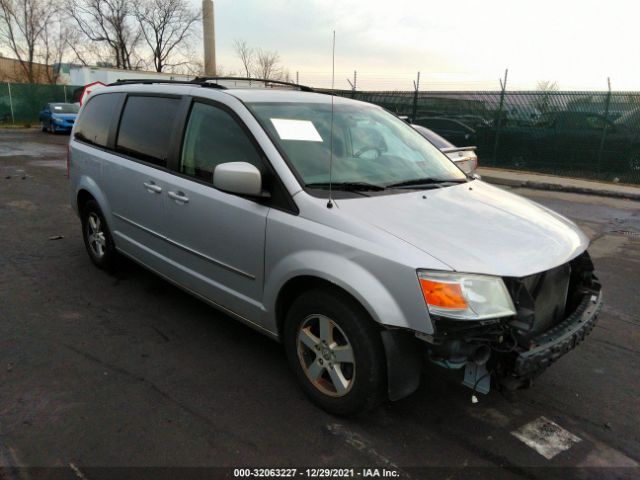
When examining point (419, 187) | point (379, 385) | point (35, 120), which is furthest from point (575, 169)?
point (35, 120)

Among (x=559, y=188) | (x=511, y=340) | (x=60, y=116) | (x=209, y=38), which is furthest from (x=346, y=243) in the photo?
(x=209, y=38)

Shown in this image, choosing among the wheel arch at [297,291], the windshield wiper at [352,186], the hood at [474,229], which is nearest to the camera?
the hood at [474,229]

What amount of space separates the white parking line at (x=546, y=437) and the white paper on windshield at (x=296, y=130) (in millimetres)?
2131

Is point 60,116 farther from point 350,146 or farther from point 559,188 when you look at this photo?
point 350,146

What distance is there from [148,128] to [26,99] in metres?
30.6

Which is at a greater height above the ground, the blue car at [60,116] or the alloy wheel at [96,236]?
the blue car at [60,116]

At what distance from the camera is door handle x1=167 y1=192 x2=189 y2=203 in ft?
11.5

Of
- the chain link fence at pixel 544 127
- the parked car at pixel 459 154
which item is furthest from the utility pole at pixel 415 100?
the parked car at pixel 459 154

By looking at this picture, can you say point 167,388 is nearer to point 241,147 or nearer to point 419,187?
point 241,147

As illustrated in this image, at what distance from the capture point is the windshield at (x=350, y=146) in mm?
3100

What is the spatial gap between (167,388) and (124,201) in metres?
1.88

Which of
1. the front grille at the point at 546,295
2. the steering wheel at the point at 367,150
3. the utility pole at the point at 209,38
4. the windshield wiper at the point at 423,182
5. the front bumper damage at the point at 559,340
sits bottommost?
the front bumper damage at the point at 559,340

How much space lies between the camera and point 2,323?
12.8ft

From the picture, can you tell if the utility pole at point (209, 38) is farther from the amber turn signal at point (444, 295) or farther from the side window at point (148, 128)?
the amber turn signal at point (444, 295)
